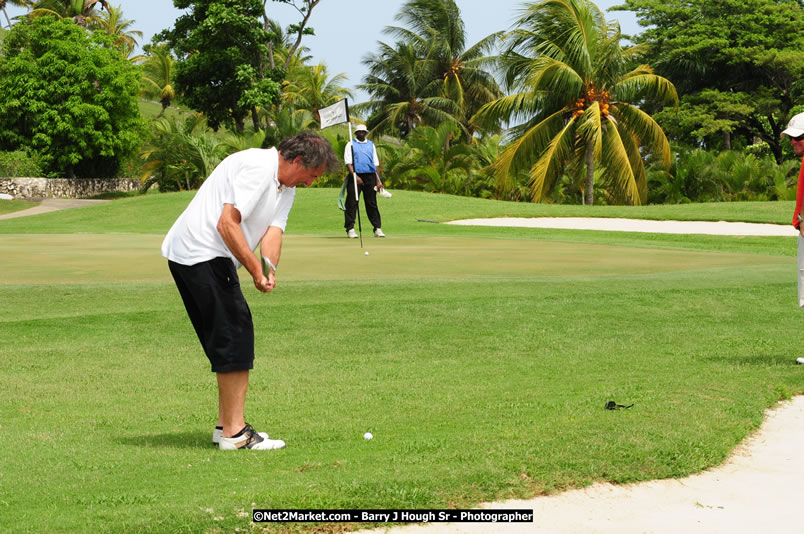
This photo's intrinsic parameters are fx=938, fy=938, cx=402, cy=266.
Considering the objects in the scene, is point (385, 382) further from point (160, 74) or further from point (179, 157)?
point (160, 74)

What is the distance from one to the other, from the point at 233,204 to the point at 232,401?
107cm

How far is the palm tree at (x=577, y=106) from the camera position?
120 ft

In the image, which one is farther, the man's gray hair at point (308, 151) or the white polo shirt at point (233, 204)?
the man's gray hair at point (308, 151)

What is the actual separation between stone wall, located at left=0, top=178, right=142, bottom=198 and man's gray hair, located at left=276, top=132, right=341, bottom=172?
4752cm

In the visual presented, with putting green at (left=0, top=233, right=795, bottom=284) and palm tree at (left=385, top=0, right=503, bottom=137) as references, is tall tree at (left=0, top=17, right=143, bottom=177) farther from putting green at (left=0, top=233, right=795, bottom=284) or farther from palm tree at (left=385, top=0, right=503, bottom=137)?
putting green at (left=0, top=233, right=795, bottom=284)

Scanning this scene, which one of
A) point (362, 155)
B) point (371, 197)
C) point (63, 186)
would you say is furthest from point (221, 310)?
point (63, 186)

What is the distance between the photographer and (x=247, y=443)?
16.4ft

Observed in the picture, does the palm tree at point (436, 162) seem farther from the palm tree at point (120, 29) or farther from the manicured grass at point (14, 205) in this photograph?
the palm tree at point (120, 29)

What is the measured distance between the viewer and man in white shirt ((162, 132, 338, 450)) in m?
4.76

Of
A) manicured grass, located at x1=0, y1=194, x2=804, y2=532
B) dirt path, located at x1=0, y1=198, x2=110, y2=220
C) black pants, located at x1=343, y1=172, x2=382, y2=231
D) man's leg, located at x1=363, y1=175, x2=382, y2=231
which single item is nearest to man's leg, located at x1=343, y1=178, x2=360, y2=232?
black pants, located at x1=343, y1=172, x2=382, y2=231

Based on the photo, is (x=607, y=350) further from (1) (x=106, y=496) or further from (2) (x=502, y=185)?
(2) (x=502, y=185)

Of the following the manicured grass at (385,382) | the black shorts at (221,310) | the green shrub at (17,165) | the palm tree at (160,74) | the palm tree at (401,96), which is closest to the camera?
the manicured grass at (385,382)

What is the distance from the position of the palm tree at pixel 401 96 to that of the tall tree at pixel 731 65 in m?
14.6

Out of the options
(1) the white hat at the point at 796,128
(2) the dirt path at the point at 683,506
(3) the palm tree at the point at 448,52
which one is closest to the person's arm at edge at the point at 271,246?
(2) the dirt path at the point at 683,506
